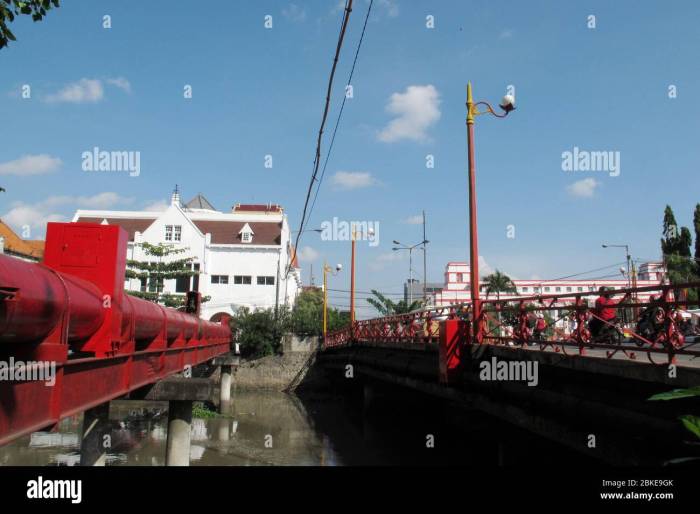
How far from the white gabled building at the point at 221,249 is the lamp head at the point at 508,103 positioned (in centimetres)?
3171

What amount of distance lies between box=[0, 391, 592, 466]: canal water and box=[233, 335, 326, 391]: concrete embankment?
25.4ft

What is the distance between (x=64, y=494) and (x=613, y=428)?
20.0ft

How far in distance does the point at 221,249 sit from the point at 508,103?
3708 centimetres

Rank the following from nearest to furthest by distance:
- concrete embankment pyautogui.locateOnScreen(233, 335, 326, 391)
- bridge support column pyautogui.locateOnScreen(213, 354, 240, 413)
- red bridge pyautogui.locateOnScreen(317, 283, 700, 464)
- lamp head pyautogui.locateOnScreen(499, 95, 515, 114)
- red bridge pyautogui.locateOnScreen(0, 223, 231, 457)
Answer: red bridge pyautogui.locateOnScreen(0, 223, 231, 457) < red bridge pyautogui.locateOnScreen(317, 283, 700, 464) < lamp head pyautogui.locateOnScreen(499, 95, 515, 114) < bridge support column pyautogui.locateOnScreen(213, 354, 240, 413) < concrete embankment pyautogui.locateOnScreen(233, 335, 326, 391)

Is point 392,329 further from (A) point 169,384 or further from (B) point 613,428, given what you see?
(B) point 613,428

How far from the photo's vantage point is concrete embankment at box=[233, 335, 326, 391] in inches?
1492

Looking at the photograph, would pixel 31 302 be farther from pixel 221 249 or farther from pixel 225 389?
pixel 221 249

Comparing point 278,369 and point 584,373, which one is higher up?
point 584,373

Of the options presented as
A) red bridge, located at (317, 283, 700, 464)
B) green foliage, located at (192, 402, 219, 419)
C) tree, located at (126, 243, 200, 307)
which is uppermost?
tree, located at (126, 243, 200, 307)

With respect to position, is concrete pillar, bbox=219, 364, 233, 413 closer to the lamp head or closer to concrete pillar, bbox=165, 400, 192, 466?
concrete pillar, bbox=165, 400, 192, 466

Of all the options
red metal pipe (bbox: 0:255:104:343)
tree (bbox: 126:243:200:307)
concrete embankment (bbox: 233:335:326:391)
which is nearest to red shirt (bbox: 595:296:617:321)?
red metal pipe (bbox: 0:255:104:343)

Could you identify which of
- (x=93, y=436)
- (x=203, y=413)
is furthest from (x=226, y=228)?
(x=93, y=436)

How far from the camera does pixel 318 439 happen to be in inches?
856

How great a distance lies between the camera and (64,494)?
4035mm
